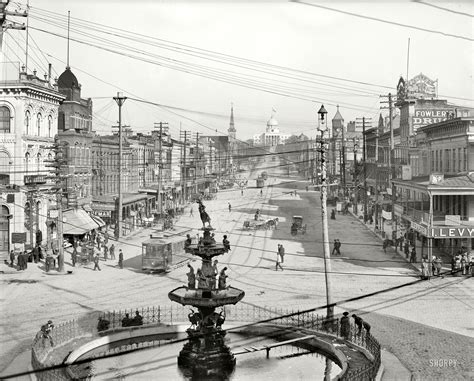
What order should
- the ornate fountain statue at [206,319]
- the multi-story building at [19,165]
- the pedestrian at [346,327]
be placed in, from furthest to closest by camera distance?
the multi-story building at [19,165] → the pedestrian at [346,327] → the ornate fountain statue at [206,319]

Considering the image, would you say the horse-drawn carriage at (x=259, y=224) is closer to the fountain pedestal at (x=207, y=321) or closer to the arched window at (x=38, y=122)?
the arched window at (x=38, y=122)

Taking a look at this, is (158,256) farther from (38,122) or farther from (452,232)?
(38,122)

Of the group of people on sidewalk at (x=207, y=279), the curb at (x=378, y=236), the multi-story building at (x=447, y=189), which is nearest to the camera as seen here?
the group of people on sidewalk at (x=207, y=279)

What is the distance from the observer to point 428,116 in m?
66.4

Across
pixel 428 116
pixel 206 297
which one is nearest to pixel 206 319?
pixel 206 297

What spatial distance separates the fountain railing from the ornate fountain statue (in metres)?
1.59

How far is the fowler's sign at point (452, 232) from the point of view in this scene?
36.2m

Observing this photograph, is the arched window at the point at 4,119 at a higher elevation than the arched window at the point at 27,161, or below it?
higher

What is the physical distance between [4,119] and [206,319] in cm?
3122

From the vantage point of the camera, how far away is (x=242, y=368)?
62.0ft

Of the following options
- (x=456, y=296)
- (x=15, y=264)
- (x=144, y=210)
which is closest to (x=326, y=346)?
(x=456, y=296)

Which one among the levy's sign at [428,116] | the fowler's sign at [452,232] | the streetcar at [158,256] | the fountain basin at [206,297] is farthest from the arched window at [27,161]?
the levy's sign at [428,116]

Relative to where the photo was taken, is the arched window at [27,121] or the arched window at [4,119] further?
the arched window at [27,121]

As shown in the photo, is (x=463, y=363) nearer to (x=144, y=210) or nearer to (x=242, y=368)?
(x=242, y=368)
